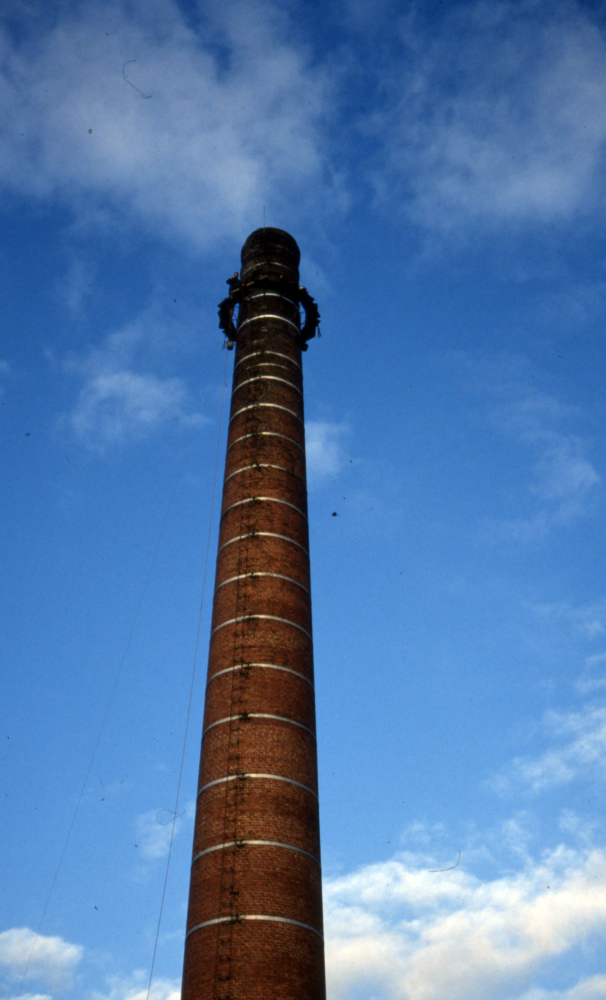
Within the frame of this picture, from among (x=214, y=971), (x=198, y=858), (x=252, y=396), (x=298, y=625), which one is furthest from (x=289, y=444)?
(x=214, y=971)

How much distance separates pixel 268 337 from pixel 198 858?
53.6ft

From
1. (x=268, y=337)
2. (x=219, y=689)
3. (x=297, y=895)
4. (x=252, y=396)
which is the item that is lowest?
(x=297, y=895)

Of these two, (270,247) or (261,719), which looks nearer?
(261,719)

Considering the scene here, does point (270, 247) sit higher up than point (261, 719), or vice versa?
point (270, 247)

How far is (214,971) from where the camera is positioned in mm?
18797

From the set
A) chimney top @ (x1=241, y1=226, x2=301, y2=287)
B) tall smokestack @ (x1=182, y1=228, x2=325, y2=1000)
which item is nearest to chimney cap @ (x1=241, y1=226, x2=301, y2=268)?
chimney top @ (x1=241, y1=226, x2=301, y2=287)

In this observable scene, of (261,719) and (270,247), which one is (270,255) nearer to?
(270,247)

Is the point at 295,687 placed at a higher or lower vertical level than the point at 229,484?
lower

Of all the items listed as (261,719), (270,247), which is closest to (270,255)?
(270,247)

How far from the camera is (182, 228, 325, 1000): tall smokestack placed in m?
19.2

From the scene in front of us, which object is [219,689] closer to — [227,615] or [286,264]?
[227,615]

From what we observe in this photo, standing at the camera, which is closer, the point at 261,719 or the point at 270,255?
the point at 261,719

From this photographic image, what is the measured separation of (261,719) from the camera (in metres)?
22.1

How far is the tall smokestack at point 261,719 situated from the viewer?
757 inches
